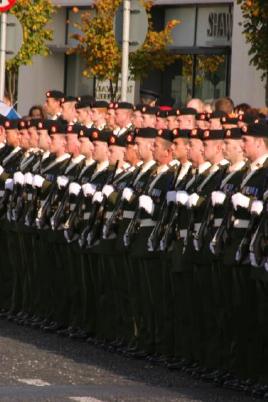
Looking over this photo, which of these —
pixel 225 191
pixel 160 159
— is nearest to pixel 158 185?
pixel 160 159

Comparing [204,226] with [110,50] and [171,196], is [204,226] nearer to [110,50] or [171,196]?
[171,196]

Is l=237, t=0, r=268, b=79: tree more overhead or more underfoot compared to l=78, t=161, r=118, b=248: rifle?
more overhead

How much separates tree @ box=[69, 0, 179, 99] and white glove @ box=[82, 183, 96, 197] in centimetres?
2064

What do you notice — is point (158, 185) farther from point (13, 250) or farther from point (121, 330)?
point (13, 250)

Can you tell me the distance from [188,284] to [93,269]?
2.21 metres

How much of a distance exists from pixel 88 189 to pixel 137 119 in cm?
278

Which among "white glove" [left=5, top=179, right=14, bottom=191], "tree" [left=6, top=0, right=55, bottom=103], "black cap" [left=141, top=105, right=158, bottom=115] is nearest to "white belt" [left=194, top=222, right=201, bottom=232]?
Result: "white glove" [left=5, top=179, right=14, bottom=191]

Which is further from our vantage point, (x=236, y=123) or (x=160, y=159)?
(x=236, y=123)

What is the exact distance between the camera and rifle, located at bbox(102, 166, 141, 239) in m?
15.7

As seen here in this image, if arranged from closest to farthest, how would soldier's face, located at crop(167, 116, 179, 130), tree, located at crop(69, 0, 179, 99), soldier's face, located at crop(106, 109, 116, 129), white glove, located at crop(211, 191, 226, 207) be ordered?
1. white glove, located at crop(211, 191, 226, 207)
2. soldier's face, located at crop(167, 116, 179, 130)
3. soldier's face, located at crop(106, 109, 116, 129)
4. tree, located at crop(69, 0, 179, 99)

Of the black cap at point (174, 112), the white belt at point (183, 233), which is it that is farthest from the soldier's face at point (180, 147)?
the black cap at point (174, 112)

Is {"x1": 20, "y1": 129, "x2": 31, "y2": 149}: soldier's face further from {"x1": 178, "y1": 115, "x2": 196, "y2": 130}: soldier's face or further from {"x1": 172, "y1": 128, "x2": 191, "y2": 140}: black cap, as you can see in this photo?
{"x1": 172, "y1": 128, "x2": 191, "y2": 140}: black cap

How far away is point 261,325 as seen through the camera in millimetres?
13367

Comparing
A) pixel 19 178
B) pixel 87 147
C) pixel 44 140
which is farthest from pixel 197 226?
pixel 44 140
